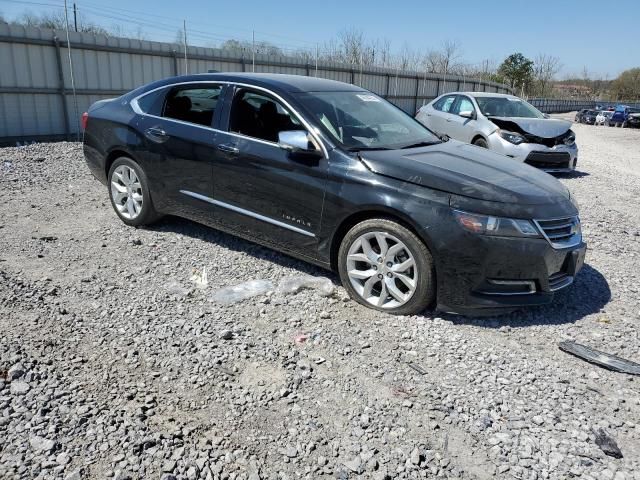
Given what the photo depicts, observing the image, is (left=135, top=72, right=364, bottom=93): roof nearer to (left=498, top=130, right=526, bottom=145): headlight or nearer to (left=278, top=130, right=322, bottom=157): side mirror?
(left=278, top=130, right=322, bottom=157): side mirror

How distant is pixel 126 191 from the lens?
224 inches

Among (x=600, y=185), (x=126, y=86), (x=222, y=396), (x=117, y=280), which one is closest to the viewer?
(x=222, y=396)

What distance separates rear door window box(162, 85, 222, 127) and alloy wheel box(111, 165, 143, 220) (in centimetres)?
77

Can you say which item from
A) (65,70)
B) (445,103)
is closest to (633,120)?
(445,103)

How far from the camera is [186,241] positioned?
5398 millimetres

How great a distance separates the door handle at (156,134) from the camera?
16.9 feet

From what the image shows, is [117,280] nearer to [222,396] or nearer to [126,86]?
[222,396]

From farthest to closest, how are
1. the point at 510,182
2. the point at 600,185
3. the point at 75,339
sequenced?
the point at 600,185 < the point at 510,182 < the point at 75,339

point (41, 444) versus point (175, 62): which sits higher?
point (175, 62)

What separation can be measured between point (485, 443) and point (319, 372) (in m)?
1.03

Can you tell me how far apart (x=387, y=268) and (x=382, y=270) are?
0.05m

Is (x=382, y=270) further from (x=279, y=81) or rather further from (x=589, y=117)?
(x=589, y=117)

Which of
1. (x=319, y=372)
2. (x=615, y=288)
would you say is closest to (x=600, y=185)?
(x=615, y=288)

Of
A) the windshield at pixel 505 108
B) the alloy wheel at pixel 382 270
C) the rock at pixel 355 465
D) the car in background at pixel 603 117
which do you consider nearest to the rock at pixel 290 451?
the rock at pixel 355 465
